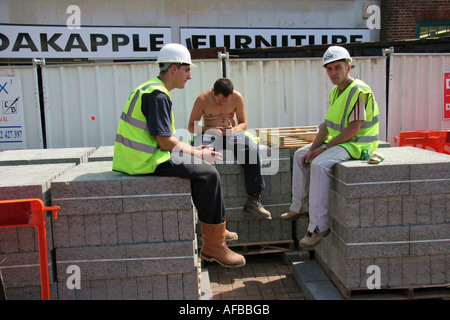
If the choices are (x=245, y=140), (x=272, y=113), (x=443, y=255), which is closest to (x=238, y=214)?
(x=245, y=140)

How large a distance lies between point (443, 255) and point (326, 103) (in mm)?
4669

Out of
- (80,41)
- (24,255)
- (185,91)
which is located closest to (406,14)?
(185,91)

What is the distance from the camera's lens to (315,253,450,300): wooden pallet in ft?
12.7

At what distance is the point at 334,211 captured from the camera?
4.02 m

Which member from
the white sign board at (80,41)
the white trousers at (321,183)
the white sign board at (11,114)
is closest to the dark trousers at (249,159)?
the white trousers at (321,183)

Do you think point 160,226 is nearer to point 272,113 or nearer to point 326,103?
point 272,113

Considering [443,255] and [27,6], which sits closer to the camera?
[443,255]

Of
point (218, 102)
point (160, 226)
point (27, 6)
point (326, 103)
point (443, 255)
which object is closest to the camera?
point (160, 226)

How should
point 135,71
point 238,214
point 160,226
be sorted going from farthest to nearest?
point 135,71 → point 238,214 → point 160,226

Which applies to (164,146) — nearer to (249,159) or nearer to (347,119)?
(249,159)

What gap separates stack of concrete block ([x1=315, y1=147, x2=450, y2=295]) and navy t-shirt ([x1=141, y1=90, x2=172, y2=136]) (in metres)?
1.68

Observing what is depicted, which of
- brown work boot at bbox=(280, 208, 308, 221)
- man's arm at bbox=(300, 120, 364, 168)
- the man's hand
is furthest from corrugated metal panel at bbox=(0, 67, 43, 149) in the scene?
man's arm at bbox=(300, 120, 364, 168)

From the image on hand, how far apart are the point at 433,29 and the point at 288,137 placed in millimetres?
11556

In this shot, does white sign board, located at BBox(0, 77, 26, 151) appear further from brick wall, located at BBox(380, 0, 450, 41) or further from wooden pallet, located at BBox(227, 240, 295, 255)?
brick wall, located at BBox(380, 0, 450, 41)
